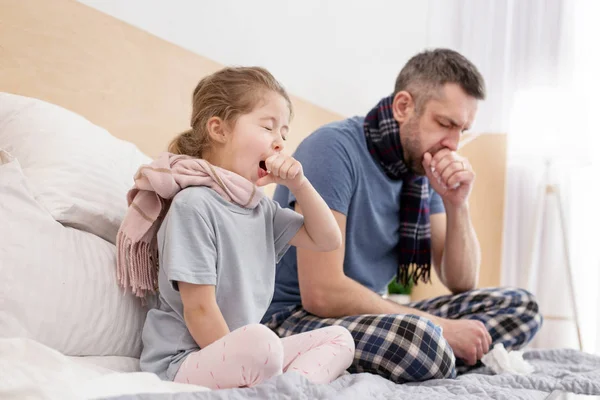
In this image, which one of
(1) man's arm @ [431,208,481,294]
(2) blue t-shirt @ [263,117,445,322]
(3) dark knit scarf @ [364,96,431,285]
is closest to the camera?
(2) blue t-shirt @ [263,117,445,322]

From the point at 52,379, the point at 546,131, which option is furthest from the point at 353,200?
the point at 546,131

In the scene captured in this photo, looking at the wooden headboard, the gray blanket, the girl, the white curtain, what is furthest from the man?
the white curtain

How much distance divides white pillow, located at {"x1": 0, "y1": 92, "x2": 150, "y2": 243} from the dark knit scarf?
0.66 meters

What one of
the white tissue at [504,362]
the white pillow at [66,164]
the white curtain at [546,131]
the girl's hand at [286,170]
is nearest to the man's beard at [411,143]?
the white tissue at [504,362]

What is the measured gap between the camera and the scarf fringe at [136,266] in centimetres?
107

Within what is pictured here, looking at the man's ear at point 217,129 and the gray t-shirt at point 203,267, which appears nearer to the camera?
the gray t-shirt at point 203,267

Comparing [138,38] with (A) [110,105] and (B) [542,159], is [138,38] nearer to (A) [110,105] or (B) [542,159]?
(A) [110,105]

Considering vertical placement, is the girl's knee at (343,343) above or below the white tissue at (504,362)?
above

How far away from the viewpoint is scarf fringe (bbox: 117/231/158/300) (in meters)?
1.07

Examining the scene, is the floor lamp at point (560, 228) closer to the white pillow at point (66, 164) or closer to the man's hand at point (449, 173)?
the man's hand at point (449, 173)

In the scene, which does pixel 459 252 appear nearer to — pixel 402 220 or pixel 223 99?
pixel 402 220

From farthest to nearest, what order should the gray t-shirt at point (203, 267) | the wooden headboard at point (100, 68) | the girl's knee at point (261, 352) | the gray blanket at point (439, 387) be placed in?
the wooden headboard at point (100, 68), the gray t-shirt at point (203, 267), the girl's knee at point (261, 352), the gray blanket at point (439, 387)

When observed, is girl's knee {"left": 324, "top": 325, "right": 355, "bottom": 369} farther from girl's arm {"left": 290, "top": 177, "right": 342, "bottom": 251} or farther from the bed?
girl's arm {"left": 290, "top": 177, "right": 342, "bottom": 251}

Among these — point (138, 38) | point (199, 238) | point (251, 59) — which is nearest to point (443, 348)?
point (199, 238)
